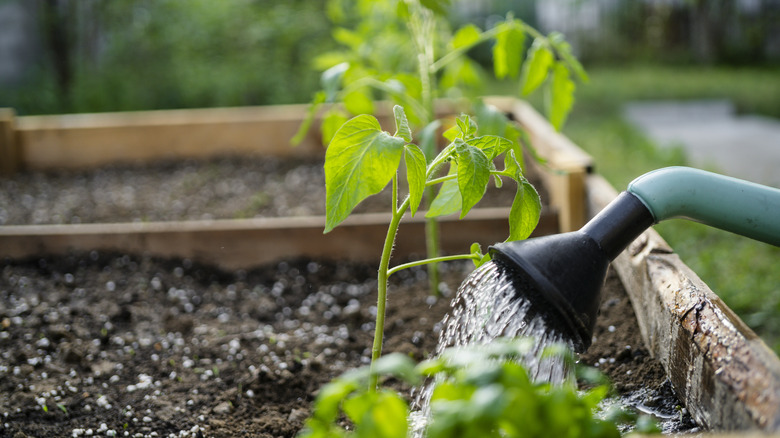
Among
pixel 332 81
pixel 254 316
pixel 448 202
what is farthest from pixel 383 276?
pixel 254 316

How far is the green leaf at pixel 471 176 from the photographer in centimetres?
96

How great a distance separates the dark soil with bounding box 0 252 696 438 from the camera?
1.34 meters

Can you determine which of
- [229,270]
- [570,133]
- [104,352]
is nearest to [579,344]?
[104,352]

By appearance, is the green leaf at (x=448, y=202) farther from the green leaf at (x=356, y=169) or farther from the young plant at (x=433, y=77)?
the green leaf at (x=356, y=169)

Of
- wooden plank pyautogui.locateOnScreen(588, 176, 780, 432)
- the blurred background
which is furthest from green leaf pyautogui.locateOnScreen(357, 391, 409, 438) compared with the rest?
the blurred background

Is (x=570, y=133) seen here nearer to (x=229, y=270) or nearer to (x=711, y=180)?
(x=229, y=270)

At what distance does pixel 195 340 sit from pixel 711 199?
1.23 meters

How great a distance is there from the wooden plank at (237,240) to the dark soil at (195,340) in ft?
0.14

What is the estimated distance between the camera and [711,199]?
3.34 ft

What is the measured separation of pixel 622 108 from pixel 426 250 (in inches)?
171

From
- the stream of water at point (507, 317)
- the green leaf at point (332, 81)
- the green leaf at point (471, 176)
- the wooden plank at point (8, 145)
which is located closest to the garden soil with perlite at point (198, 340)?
the stream of water at point (507, 317)

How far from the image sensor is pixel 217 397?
142 cm

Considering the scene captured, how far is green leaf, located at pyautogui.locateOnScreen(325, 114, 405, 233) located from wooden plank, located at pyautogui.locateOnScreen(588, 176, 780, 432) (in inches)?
20.4

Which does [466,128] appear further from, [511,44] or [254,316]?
[254,316]
